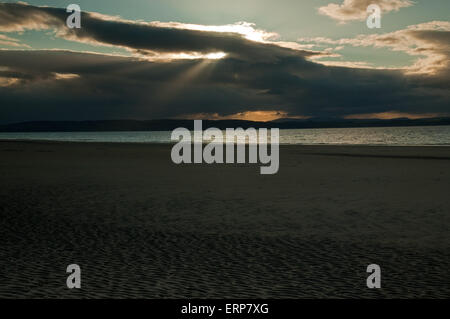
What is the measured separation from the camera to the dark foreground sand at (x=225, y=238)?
7.30 m

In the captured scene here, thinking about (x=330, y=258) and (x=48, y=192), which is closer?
(x=330, y=258)

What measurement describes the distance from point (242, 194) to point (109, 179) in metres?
7.99

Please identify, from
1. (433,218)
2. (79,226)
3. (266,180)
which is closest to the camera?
(79,226)

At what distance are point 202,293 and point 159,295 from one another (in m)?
0.65

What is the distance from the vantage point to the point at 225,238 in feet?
35.2

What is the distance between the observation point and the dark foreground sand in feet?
24.0

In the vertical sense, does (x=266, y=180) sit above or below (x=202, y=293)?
above

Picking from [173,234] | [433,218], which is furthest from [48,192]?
[433,218]

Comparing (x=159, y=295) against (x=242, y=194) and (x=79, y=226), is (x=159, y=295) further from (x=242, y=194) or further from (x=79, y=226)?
(x=242, y=194)

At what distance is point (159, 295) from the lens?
267 inches

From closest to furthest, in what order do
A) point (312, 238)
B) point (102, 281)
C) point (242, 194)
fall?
point (102, 281)
point (312, 238)
point (242, 194)
